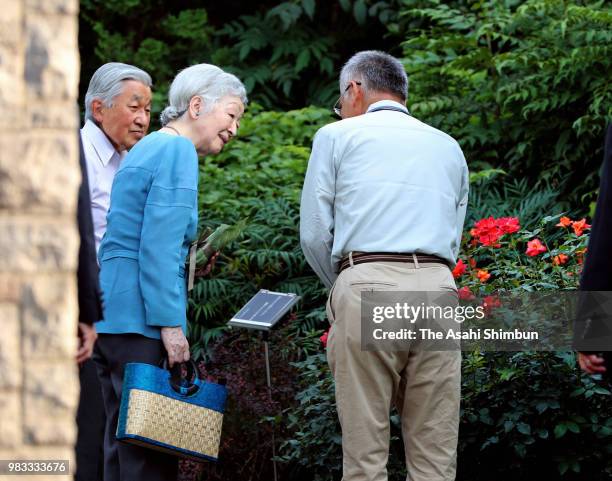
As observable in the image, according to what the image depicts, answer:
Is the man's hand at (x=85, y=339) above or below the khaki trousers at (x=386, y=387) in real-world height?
above

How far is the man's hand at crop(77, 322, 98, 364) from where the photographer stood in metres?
3.63

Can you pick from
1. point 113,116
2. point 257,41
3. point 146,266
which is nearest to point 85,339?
point 146,266

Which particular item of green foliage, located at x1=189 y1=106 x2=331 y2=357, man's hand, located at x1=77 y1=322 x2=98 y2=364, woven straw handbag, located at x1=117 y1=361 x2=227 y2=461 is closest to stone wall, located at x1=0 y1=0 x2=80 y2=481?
man's hand, located at x1=77 y1=322 x2=98 y2=364

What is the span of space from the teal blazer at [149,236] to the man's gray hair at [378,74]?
2.53 feet

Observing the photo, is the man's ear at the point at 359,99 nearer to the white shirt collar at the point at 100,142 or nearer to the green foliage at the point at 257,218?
the white shirt collar at the point at 100,142

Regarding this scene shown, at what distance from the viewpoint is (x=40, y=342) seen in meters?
2.87

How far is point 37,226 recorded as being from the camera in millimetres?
2867

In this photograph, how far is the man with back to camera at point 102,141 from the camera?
201 inches

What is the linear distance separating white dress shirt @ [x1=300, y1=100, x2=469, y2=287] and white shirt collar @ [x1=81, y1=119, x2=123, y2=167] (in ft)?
3.31

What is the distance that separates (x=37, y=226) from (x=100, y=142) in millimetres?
2442

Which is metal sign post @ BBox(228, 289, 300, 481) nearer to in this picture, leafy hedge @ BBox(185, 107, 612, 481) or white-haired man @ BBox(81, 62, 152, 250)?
leafy hedge @ BBox(185, 107, 612, 481)

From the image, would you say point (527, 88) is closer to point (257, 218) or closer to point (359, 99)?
point (257, 218)

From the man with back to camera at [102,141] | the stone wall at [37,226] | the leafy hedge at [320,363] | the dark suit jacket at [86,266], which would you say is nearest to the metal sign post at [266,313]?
the leafy hedge at [320,363]

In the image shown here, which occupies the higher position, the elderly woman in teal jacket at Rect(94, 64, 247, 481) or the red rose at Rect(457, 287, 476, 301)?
the elderly woman in teal jacket at Rect(94, 64, 247, 481)
